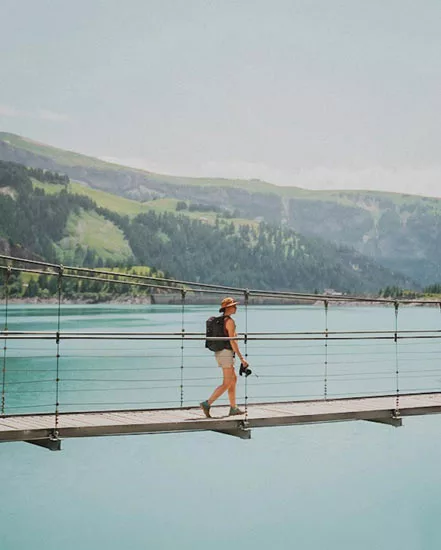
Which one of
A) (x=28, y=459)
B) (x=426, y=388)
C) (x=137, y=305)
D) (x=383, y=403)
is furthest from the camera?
(x=137, y=305)

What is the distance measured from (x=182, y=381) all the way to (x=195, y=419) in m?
22.1

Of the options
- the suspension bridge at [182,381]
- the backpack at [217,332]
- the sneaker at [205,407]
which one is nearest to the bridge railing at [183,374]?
the suspension bridge at [182,381]

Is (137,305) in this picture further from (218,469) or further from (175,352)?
(218,469)

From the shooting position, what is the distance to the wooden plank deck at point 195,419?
10.4 meters

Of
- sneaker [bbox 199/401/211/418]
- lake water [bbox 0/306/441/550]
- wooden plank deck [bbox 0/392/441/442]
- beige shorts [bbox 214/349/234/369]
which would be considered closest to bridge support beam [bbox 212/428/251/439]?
wooden plank deck [bbox 0/392/441/442]

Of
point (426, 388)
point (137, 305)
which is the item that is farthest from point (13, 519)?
point (137, 305)

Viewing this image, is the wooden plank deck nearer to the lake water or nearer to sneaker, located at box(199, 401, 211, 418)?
sneaker, located at box(199, 401, 211, 418)

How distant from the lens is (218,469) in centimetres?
2373

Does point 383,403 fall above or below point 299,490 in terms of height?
above

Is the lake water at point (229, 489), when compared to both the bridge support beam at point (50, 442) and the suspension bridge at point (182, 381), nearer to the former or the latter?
the suspension bridge at point (182, 381)

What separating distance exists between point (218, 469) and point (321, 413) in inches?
487

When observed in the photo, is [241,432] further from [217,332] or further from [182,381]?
[182,381]

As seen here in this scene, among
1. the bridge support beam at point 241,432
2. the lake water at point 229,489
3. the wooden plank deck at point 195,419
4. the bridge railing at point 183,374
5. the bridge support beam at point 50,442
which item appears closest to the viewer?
the bridge support beam at point 50,442

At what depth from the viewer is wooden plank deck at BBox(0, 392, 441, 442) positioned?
10.4 meters
